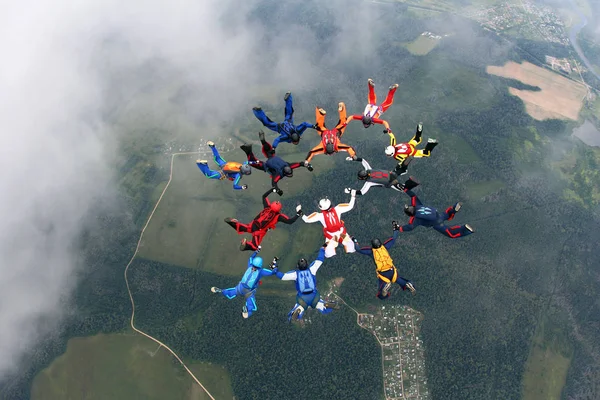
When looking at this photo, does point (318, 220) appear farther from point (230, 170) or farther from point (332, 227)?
point (230, 170)

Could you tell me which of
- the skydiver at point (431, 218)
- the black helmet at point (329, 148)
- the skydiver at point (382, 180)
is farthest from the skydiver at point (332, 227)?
the skydiver at point (431, 218)

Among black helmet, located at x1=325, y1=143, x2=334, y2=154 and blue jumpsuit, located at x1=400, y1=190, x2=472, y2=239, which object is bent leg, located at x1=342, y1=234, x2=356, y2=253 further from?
black helmet, located at x1=325, y1=143, x2=334, y2=154

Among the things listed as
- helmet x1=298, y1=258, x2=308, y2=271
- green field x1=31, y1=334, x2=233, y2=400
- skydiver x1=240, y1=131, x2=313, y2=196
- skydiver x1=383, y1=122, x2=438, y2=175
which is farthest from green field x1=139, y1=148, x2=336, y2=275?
skydiver x1=383, y1=122, x2=438, y2=175

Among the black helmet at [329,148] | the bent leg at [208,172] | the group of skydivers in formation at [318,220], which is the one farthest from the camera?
the black helmet at [329,148]

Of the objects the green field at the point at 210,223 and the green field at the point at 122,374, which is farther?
the green field at the point at 210,223

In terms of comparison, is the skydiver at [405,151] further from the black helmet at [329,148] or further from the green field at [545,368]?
the green field at [545,368]

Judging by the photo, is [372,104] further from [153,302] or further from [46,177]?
[46,177]
